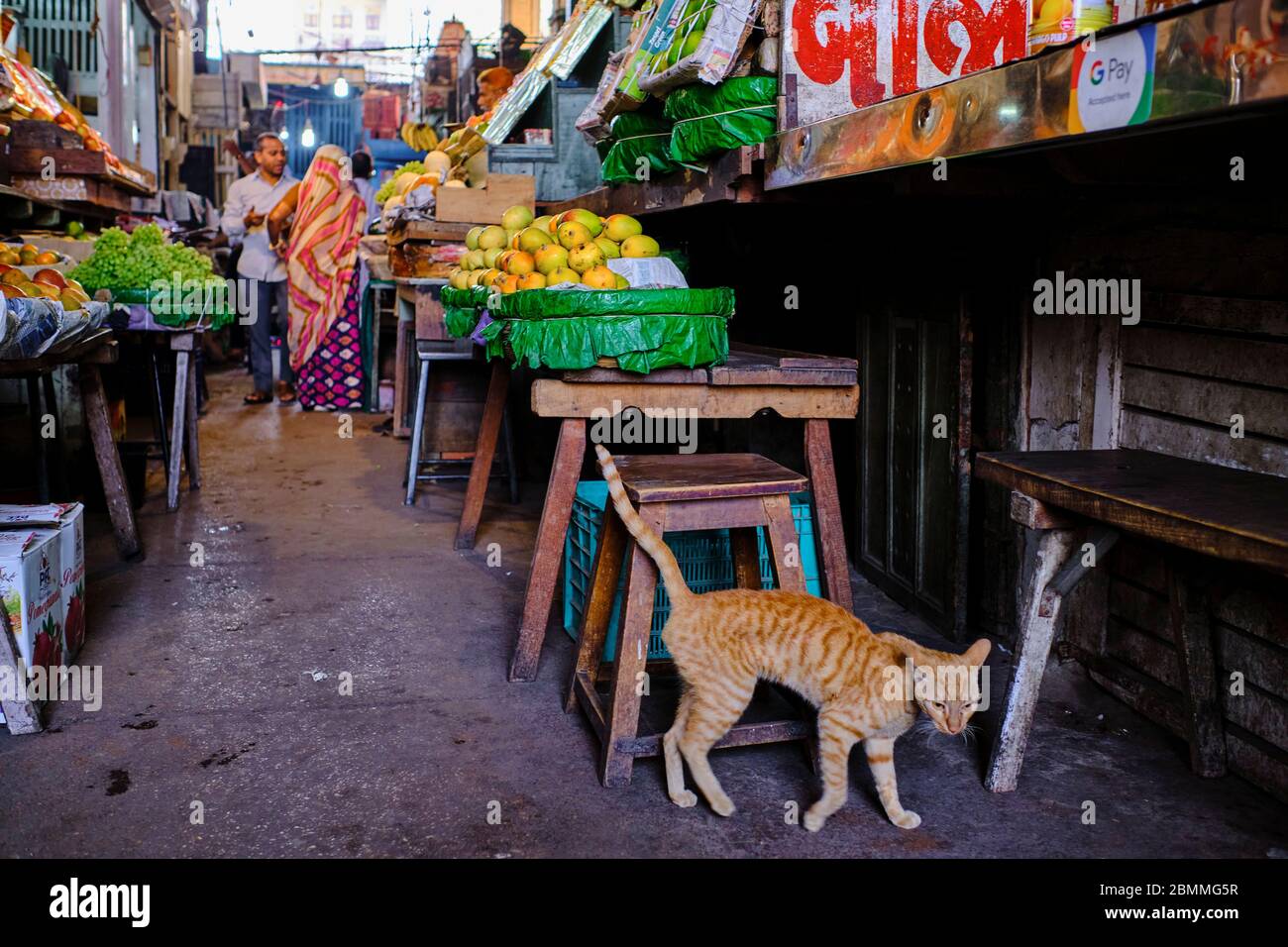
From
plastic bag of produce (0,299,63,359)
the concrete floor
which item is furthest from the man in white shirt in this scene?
plastic bag of produce (0,299,63,359)

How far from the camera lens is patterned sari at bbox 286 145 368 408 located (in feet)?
31.0

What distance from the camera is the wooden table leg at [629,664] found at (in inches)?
110

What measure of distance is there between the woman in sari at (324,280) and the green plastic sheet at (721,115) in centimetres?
590

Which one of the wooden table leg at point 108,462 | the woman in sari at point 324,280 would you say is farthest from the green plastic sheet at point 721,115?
the woman in sari at point 324,280

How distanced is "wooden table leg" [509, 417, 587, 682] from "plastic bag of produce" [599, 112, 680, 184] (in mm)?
1550

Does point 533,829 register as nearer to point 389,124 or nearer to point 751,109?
point 751,109

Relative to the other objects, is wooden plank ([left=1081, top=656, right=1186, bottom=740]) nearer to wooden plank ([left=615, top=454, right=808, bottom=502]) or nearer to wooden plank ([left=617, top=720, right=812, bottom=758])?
wooden plank ([left=617, top=720, right=812, bottom=758])

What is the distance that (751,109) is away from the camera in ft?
12.5

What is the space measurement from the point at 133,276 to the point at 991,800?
4.64 m

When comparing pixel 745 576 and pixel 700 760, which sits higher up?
pixel 745 576

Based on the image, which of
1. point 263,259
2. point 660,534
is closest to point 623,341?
point 660,534

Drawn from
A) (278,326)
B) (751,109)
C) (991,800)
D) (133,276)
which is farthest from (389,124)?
(991,800)

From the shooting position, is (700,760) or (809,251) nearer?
(700,760)

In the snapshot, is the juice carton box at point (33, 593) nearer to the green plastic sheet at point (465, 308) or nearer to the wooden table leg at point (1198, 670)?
the green plastic sheet at point (465, 308)
